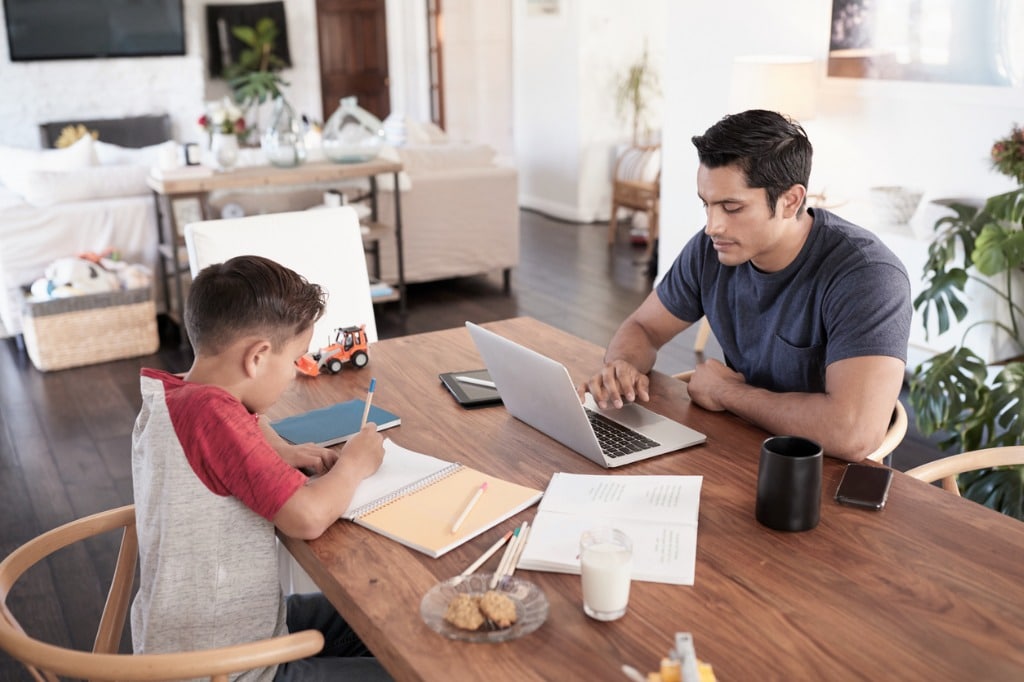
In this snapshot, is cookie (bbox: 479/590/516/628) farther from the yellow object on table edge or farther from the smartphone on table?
the smartphone on table

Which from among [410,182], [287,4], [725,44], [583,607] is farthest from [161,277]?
[287,4]

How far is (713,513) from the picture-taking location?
4.77ft

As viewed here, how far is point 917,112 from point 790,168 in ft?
8.95

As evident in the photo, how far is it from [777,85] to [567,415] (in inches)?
123

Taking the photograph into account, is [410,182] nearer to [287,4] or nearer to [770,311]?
[770,311]

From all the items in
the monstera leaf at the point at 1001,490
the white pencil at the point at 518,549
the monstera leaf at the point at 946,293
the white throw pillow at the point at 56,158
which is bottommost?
the monstera leaf at the point at 1001,490

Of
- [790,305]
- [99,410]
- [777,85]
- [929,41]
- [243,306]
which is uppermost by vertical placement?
[929,41]

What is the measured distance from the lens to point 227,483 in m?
1.39

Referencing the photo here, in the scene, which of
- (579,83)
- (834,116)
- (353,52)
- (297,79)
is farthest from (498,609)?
(353,52)

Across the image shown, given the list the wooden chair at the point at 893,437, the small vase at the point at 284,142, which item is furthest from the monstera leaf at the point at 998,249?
the small vase at the point at 284,142

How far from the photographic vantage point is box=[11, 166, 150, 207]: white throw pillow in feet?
15.2

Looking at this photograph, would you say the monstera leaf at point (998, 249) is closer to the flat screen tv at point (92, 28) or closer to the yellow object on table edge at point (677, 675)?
the yellow object on table edge at point (677, 675)

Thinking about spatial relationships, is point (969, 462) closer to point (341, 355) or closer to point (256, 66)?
point (341, 355)

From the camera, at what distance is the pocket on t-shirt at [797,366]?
1865 millimetres
